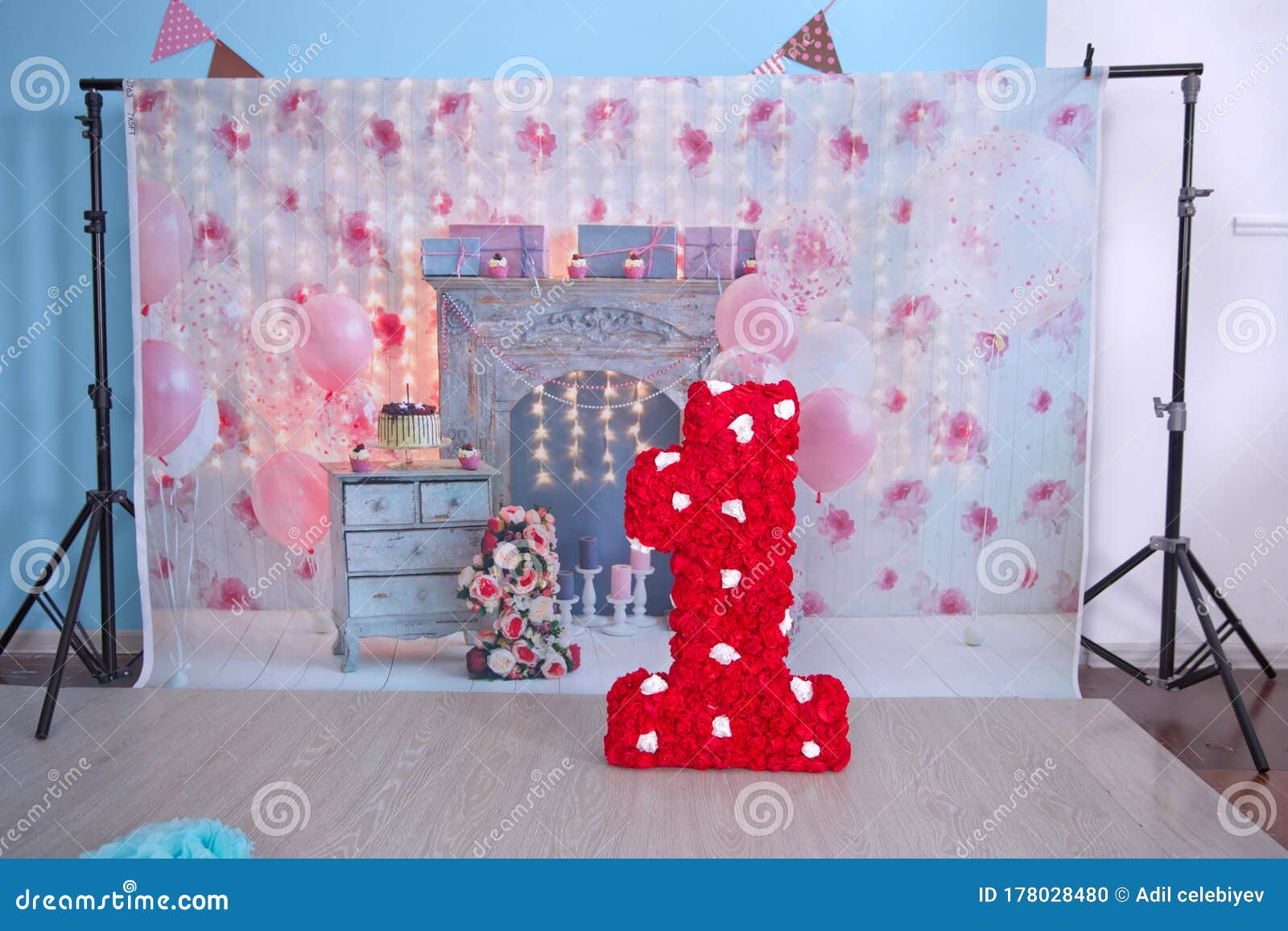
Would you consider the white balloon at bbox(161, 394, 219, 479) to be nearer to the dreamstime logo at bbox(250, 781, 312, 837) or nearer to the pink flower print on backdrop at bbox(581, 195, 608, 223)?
the dreamstime logo at bbox(250, 781, 312, 837)

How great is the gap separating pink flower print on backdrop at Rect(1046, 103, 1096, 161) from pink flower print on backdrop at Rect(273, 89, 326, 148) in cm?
219

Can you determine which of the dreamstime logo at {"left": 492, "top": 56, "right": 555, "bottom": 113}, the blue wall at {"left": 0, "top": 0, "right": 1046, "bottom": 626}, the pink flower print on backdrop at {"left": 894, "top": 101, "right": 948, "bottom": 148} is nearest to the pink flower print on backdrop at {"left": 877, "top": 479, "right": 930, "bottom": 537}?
the pink flower print on backdrop at {"left": 894, "top": 101, "right": 948, "bottom": 148}

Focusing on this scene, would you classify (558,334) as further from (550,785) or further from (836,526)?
(550,785)

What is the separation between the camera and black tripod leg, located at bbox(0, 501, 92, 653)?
9.71ft

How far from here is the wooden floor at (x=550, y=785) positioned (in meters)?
2.07

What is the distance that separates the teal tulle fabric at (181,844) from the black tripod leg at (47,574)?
1.34 metres

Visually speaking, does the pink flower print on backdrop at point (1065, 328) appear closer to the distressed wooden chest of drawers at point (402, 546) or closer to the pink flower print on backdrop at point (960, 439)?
the pink flower print on backdrop at point (960, 439)

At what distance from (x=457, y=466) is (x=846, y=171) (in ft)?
4.90

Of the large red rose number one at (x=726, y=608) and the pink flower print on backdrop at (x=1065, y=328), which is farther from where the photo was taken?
the pink flower print on backdrop at (x=1065, y=328)

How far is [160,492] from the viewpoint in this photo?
304 cm

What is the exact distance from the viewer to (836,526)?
3.08m

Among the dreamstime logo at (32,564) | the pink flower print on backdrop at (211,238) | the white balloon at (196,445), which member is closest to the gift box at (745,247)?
the pink flower print on backdrop at (211,238)

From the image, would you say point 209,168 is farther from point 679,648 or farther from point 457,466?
point 679,648

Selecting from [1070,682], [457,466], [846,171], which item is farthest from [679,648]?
[846,171]
